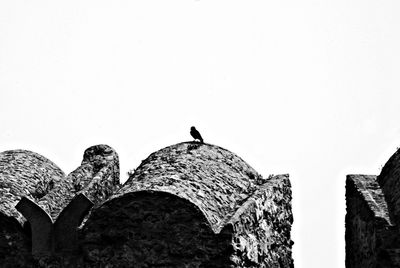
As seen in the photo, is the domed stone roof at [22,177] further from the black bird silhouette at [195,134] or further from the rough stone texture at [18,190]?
the black bird silhouette at [195,134]

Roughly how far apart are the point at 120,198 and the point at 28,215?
4.31ft

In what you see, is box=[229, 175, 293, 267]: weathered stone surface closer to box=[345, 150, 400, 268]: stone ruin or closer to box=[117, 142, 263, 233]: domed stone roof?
box=[117, 142, 263, 233]: domed stone roof

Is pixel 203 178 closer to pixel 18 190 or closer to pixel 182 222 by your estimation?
pixel 182 222

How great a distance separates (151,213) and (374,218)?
99.0 inches

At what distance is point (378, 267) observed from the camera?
1190 cm

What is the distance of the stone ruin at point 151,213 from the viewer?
11.7m

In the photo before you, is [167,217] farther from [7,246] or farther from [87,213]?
[7,246]

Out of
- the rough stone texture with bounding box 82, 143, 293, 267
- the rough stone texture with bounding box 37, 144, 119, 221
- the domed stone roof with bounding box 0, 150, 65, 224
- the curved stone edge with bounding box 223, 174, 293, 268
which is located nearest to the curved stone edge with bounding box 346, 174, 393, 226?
the curved stone edge with bounding box 223, 174, 293, 268

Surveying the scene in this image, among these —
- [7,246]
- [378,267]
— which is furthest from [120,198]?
[378,267]

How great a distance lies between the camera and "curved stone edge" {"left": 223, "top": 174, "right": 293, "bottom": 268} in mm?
11836

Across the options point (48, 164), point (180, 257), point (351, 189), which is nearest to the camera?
point (180, 257)

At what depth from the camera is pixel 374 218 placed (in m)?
12.3

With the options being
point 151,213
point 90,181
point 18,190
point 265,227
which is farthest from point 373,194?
point 18,190

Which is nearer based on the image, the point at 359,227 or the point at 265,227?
the point at 265,227
